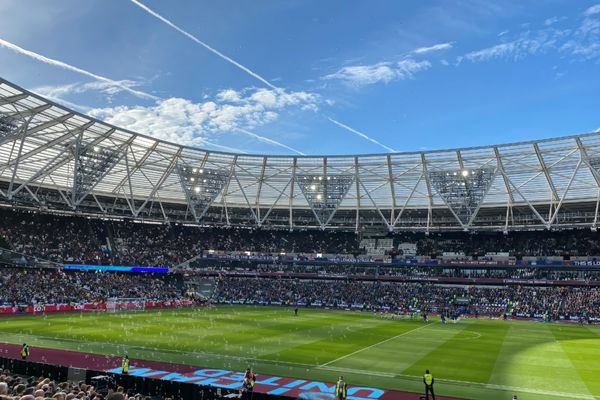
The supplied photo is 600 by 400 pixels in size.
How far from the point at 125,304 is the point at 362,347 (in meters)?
36.5

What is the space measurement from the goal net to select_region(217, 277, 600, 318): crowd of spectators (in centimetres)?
1598

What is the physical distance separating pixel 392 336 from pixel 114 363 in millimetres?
22621

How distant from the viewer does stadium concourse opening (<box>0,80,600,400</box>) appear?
27.7 m

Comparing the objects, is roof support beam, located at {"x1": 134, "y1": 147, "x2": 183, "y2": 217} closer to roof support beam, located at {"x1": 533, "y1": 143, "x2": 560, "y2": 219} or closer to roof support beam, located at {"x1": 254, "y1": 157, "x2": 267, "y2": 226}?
roof support beam, located at {"x1": 254, "y1": 157, "x2": 267, "y2": 226}

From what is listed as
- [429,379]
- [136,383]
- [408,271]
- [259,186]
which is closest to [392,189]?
[408,271]

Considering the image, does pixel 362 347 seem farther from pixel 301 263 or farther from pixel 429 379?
pixel 301 263

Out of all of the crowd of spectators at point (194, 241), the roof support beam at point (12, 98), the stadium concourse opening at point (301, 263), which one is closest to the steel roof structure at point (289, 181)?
the stadium concourse opening at point (301, 263)

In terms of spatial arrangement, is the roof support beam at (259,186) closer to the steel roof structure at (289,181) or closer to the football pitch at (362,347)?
the steel roof structure at (289,181)

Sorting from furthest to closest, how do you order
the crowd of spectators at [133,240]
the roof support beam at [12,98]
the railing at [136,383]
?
the crowd of spectators at [133,240] → the roof support beam at [12,98] → the railing at [136,383]

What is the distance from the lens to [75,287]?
2325 inches

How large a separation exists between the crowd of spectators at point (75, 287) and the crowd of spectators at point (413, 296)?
10584mm

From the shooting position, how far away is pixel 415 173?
2557 inches

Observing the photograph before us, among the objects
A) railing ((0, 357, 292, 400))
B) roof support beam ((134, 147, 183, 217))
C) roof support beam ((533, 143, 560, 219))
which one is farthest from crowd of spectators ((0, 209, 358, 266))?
railing ((0, 357, 292, 400))

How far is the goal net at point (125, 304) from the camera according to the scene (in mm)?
56594
